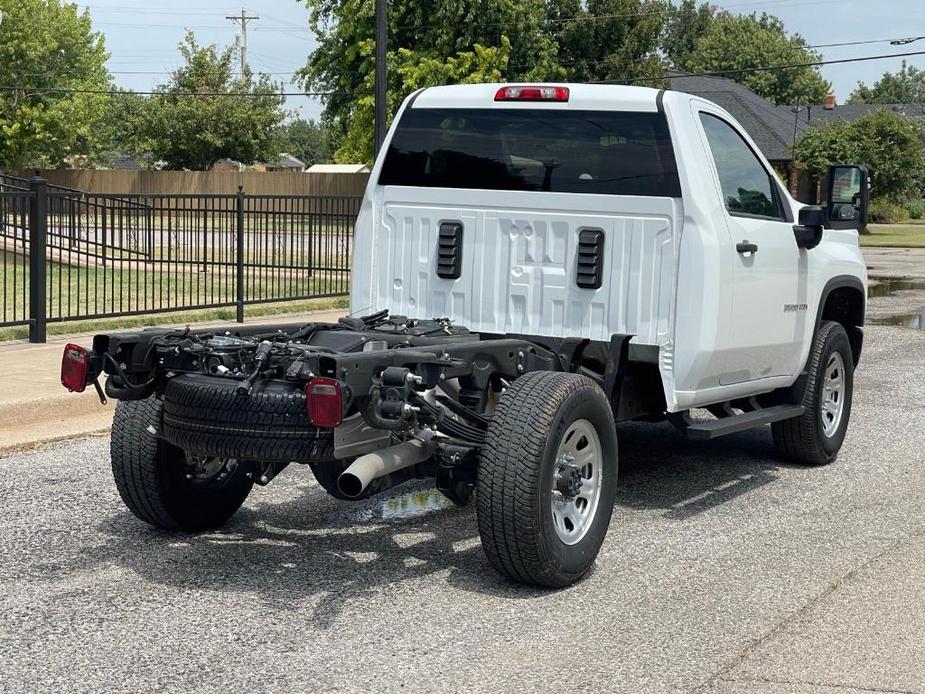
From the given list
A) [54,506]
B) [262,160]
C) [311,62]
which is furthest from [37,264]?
[262,160]

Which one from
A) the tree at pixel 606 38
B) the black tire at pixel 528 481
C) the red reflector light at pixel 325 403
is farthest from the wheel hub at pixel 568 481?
the tree at pixel 606 38

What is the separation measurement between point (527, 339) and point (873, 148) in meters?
48.4

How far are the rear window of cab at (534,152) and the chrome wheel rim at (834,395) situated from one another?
2331 millimetres

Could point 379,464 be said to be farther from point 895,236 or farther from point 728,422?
point 895,236

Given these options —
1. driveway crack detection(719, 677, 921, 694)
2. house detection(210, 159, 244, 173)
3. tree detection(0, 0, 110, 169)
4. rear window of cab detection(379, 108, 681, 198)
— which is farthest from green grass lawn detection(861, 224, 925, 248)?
driveway crack detection(719, 677, 921, 694)

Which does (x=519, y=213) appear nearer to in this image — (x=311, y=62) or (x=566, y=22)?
(x=311, y=62)

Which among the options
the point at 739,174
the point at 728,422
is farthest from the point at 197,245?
the point at 728,422

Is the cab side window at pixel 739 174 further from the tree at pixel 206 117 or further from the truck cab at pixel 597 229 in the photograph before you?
the tree at pixel 206 117

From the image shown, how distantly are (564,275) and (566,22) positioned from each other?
60.7 meters

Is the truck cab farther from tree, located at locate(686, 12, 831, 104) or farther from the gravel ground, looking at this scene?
tree, located at locate(686, 12, 831, 104)

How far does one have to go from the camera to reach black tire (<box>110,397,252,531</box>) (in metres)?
6.04

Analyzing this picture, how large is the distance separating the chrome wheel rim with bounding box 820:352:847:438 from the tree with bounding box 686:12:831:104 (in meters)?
98.3

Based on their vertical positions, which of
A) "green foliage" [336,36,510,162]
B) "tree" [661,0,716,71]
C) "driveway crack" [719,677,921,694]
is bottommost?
"driveway crack" [719,677,921,694]

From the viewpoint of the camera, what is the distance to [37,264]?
12.7m
